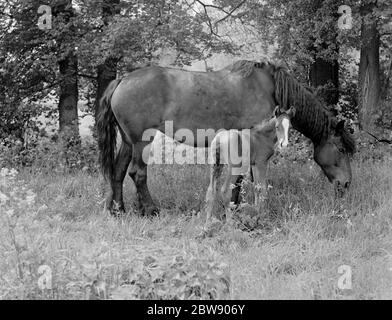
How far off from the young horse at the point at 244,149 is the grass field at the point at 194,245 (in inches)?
19.1

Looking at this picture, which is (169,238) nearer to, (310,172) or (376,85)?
(310,172)

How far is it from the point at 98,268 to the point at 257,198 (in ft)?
9.35

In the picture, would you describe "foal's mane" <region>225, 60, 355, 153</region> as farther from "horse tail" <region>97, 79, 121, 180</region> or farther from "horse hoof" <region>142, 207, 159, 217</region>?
"horse hoof" <region>142, 207, 159, 217</region>

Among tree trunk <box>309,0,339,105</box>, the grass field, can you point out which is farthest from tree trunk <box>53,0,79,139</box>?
tree trunk <box>309,0,339,105</box>

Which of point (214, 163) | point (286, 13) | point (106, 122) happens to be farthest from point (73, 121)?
point (214, 163)

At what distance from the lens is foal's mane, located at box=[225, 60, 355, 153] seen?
25.4 feet

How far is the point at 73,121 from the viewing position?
1172cm

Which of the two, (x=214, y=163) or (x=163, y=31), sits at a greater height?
(x=163, y=31)

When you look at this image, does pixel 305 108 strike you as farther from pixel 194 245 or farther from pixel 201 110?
pixel 194 245

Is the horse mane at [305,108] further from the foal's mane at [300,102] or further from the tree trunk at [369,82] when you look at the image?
the tree trunk at [369,82]

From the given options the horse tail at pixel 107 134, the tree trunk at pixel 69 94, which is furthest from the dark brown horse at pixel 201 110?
the tree trunk at pixel 69 94

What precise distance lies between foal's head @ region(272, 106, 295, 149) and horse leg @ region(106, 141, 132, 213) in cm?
232
